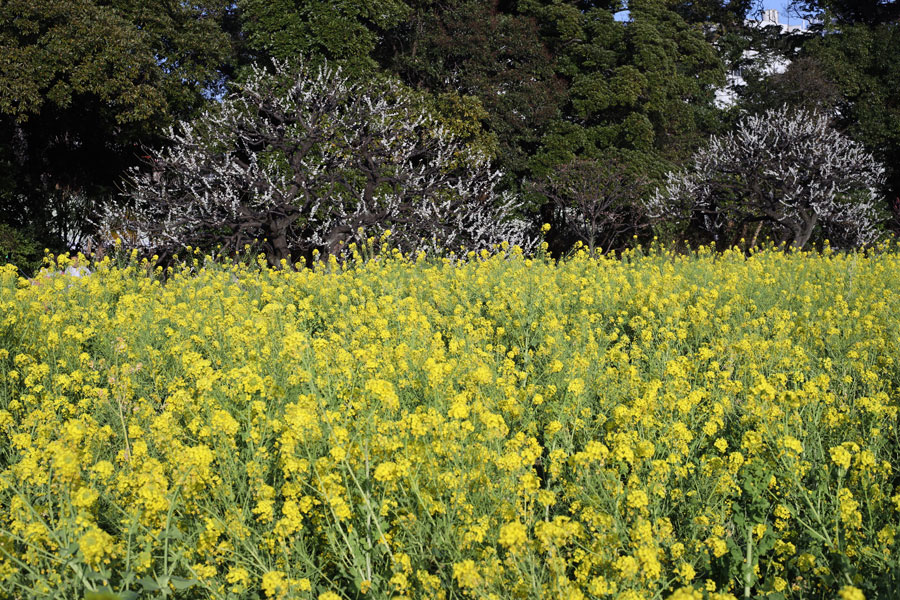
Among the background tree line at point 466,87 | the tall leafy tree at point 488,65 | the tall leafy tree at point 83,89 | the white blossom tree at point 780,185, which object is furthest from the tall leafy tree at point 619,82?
the tall leafy tree at point 83,89

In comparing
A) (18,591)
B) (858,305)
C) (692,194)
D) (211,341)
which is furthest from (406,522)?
(692,194)

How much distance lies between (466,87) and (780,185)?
7802 millimetres

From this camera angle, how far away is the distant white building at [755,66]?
950 inches

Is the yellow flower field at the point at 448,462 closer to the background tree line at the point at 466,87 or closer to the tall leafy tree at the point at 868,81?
the background tree line at the point at 466,87

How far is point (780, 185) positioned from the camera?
1541 centimetres

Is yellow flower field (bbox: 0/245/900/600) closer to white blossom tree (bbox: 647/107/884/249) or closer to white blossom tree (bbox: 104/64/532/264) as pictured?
white blossom tree (bbox: 104/64/532/264)

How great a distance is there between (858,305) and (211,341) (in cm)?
487

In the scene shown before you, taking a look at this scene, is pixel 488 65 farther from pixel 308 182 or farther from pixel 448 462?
pixel 448 462

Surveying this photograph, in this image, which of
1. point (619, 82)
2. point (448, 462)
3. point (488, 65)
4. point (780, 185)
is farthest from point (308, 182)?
point (619, 82)

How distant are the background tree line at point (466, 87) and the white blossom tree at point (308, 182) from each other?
0.76 metres

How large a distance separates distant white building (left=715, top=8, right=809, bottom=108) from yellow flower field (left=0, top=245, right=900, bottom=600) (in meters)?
21.8

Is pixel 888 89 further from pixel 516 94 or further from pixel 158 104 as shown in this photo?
pixel 158 104

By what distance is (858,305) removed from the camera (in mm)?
5426

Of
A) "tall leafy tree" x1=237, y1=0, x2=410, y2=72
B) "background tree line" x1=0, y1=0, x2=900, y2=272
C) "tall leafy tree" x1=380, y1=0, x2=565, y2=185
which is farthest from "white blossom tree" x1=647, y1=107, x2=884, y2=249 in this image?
"tall leafy tree" x1=237, y1=0, x2=410, y2=72
